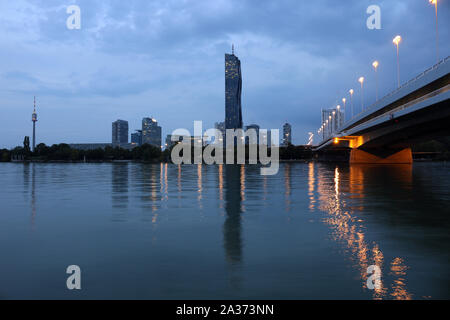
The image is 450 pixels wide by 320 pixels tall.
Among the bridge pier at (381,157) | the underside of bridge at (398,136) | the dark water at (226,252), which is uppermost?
the underside of bridge at (398,136)

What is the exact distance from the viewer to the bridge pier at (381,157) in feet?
294

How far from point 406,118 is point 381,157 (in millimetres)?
43445

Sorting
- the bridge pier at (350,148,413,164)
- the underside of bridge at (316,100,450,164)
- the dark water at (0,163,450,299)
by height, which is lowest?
the dark water at (0,163,450,299)

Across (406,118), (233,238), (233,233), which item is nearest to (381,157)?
(406,118)

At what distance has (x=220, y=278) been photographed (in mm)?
6527

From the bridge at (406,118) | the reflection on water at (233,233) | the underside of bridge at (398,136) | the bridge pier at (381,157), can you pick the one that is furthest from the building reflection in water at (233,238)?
the bridge pier at (381,157)

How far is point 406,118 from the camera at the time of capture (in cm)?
5006

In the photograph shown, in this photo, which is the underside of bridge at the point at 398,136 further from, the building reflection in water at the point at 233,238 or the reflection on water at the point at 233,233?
the building reflection in water at the point at 233,238

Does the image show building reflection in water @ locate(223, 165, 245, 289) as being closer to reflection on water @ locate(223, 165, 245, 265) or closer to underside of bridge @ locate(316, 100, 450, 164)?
reflection on water @ locate(223, 165, 245, 265)

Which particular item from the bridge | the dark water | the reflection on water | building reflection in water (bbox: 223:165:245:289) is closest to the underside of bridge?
the bridge

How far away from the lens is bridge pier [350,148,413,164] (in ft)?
294

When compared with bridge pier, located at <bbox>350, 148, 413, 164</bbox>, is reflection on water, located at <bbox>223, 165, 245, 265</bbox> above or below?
below
